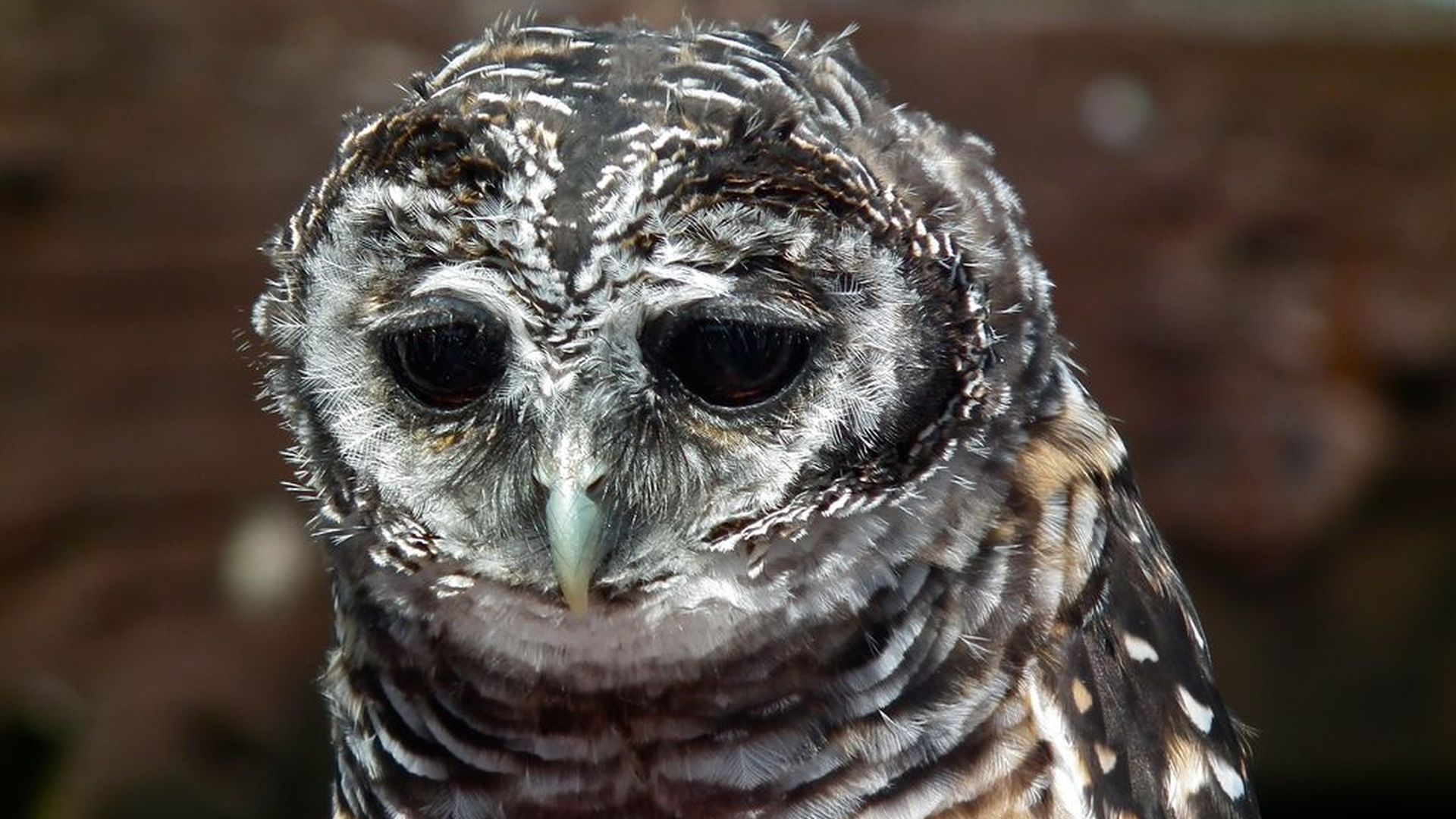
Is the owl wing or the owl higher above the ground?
the owl

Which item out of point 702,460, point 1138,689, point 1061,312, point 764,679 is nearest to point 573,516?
point 702,460

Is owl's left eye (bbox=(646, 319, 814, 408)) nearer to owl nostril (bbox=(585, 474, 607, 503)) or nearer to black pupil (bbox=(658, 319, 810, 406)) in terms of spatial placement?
black pupil (bbox=(658, 319, 810, 406))

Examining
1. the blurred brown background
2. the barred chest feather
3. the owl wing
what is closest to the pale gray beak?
the barred chest feather

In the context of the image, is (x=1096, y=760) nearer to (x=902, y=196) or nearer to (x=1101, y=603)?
(x=1101, y=603)

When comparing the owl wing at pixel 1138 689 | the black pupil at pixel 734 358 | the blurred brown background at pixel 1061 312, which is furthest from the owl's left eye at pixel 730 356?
the blurred brown background at pixel 1061 312

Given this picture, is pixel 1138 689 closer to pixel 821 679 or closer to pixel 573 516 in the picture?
pixel 821 679

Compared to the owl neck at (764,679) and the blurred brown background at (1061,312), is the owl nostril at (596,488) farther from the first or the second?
the blurred brown background at (1061,312)

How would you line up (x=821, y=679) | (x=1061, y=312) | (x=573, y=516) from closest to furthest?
(x=573, y=516)
(x=821, y=679)
(x=1061, y=312)
